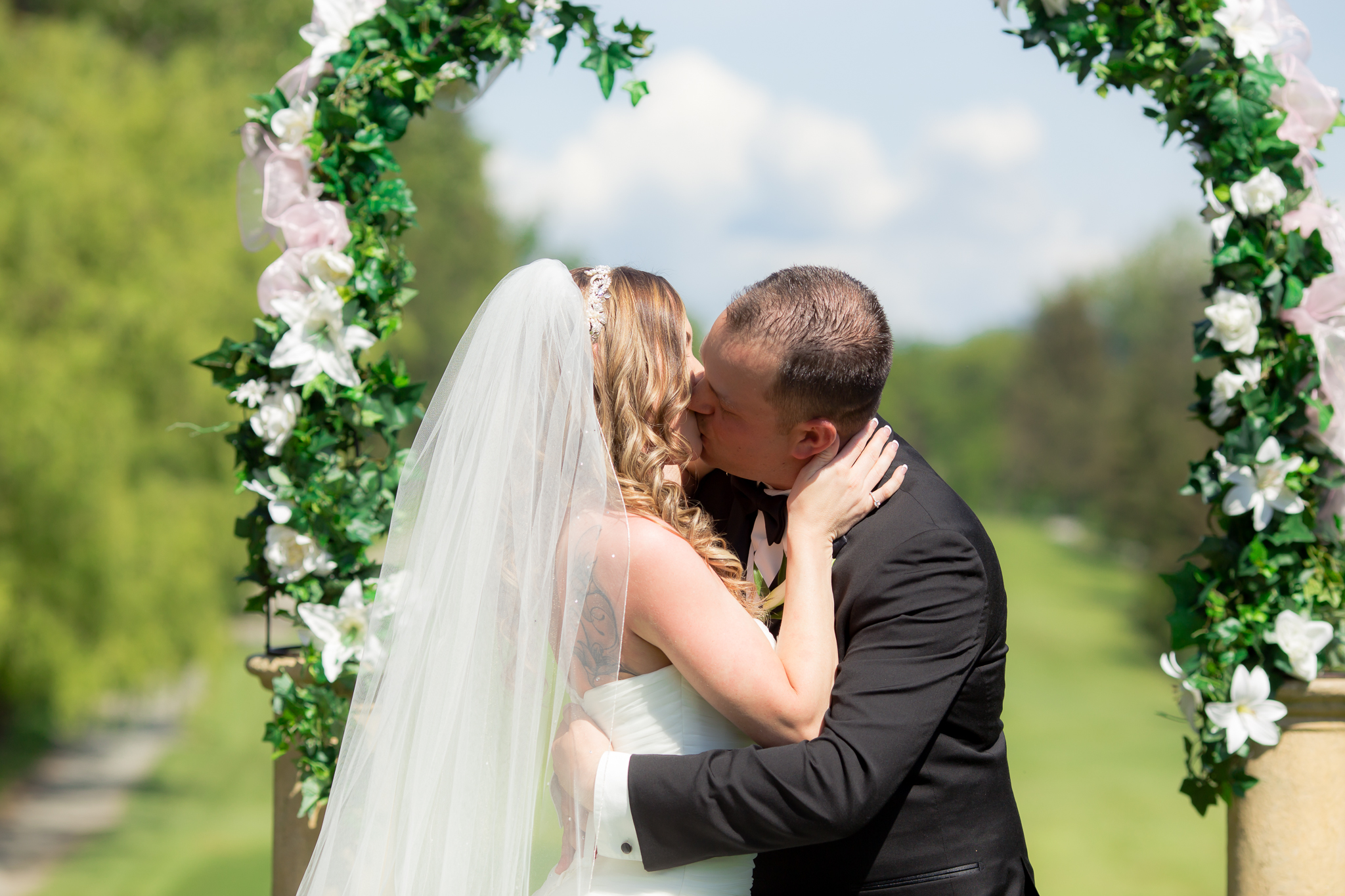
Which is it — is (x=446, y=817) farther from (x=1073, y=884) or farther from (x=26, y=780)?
(x=26, y=780)

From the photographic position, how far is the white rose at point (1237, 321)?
122 inches

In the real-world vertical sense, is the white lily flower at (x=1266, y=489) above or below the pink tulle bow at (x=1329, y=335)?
below

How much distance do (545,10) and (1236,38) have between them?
2.11 meters

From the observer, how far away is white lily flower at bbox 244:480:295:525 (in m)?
3.19

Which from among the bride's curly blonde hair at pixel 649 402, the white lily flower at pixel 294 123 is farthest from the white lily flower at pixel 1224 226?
the white lily flower at pixel 294 123

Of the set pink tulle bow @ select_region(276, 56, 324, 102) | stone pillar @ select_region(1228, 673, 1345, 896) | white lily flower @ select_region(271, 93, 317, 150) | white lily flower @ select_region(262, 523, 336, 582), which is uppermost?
pink tulle bow @ select_region(276, 56, 324, 102)

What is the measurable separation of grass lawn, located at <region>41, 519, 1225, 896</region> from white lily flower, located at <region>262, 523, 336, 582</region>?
10650 mm

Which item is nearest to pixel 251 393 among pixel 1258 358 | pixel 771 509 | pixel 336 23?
pixel 336 23

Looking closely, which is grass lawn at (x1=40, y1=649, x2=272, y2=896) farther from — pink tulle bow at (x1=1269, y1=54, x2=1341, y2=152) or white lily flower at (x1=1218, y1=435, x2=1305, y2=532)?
pink tulle bow at (x1=1269, y1=54, x2=1341, y2=152)

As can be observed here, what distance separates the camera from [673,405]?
2.49 meters

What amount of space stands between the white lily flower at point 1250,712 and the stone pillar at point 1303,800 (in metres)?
0.09

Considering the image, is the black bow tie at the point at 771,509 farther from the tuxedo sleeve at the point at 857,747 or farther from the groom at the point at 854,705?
the tuxedo sleeve at the point at 857,747

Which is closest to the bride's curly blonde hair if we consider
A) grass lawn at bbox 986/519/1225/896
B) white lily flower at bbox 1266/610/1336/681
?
white lily flower at bbox 1266/610/1336/681

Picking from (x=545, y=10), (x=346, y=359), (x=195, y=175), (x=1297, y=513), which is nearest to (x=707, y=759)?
(x=346, y=359)
